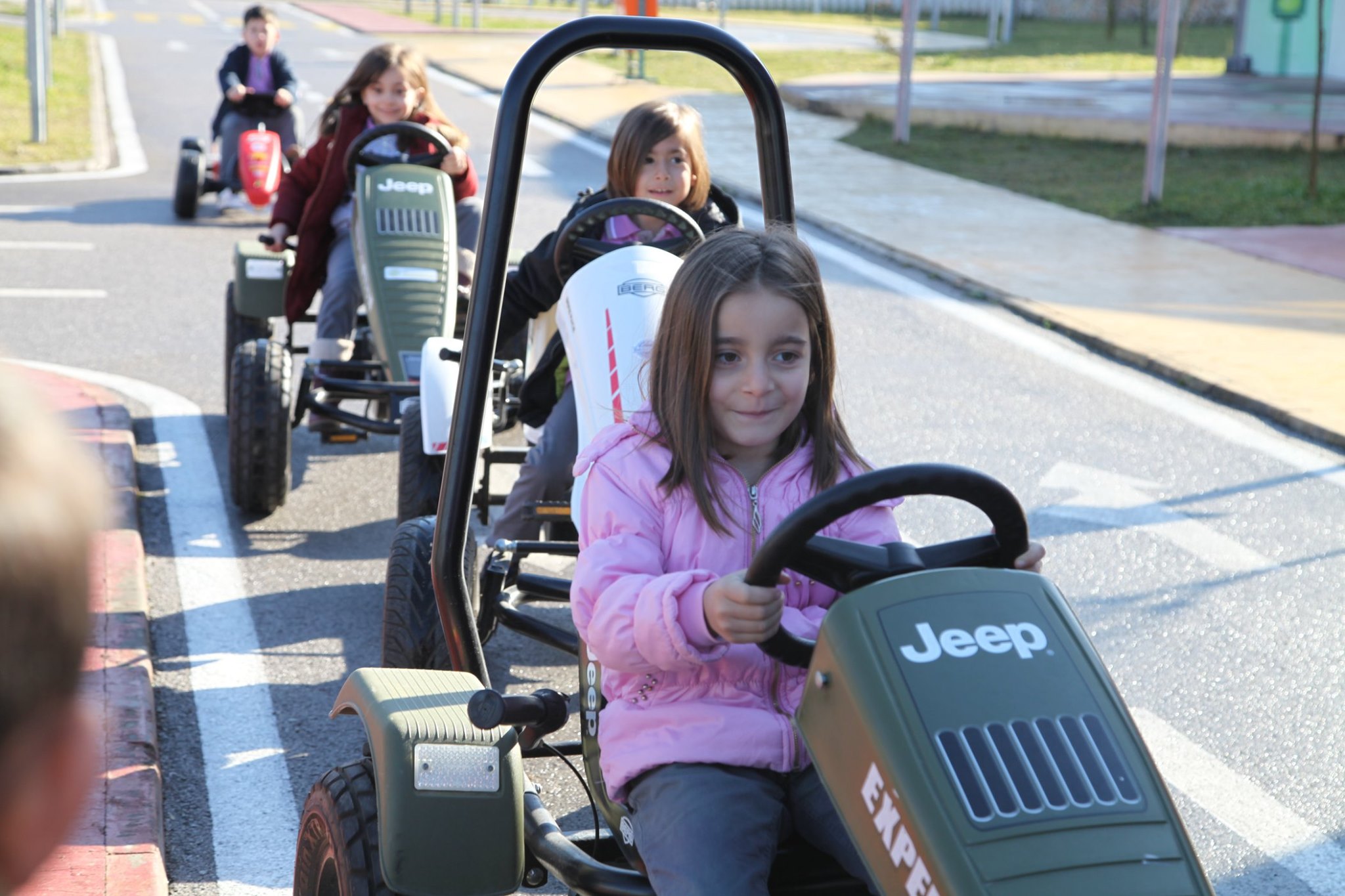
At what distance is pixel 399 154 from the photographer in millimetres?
6246

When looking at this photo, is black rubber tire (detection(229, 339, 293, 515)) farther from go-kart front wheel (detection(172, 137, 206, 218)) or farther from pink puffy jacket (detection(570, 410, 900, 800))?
go-kart front wheel (detection(172, 137, 206, 218))

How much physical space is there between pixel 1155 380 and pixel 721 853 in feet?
19.4

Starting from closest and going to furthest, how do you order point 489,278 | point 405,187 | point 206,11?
1. point 489,278
2. point 405,187
3. point 206,11

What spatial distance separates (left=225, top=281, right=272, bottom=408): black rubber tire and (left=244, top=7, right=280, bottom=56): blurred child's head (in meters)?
5.76

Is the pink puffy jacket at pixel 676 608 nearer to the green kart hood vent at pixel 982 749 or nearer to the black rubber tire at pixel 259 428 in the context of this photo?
the green kart hood vent at pixel 982 749

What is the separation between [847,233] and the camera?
11352 millimetres

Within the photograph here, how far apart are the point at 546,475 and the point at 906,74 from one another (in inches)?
492

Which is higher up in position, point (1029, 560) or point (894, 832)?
point (1029, 560)

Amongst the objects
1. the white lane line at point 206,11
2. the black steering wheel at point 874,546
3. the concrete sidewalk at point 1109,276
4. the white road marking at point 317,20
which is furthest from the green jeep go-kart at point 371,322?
the white lane line at point 206,11

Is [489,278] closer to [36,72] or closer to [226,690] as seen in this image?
[226,690]

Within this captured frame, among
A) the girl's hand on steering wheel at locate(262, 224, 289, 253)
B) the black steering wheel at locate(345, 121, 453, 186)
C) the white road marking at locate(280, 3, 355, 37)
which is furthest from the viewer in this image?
the white road marking at locate(280, 3, 355, 37)

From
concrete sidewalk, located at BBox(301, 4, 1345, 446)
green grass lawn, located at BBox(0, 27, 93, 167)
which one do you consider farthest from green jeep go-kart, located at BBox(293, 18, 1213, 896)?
green grass lawn, located at BBox(0, 27, 93, 167)

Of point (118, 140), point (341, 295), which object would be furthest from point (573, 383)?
point (118, 140)

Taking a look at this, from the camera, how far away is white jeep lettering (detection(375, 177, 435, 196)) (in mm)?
5980
